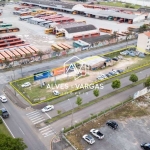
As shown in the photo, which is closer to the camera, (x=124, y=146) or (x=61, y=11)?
(x=124, y=146)

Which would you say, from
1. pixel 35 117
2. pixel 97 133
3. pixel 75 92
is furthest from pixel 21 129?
pixel 75 92

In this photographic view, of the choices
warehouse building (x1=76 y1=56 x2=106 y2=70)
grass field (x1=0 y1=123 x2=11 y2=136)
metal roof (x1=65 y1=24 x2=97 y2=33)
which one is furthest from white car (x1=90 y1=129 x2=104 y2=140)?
metal roof (x1=65 y1=24 x2=97 y2=33)

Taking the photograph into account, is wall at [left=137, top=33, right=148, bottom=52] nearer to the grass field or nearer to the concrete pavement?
the concrete pavement

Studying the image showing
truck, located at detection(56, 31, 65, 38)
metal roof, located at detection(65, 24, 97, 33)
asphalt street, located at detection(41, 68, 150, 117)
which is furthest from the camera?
truck, located at detection(56, 31, 65, 38)

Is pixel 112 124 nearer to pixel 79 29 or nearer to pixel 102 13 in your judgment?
pixel 79 29

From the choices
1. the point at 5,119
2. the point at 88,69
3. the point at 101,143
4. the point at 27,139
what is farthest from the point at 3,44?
the point at 101,143

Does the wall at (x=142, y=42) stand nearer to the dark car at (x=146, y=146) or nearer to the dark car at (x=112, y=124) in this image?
the dark car at (x=112, y=124)

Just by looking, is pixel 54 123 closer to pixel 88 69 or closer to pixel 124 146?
pixel 124 146

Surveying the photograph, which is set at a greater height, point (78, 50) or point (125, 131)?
point (78, 50)
